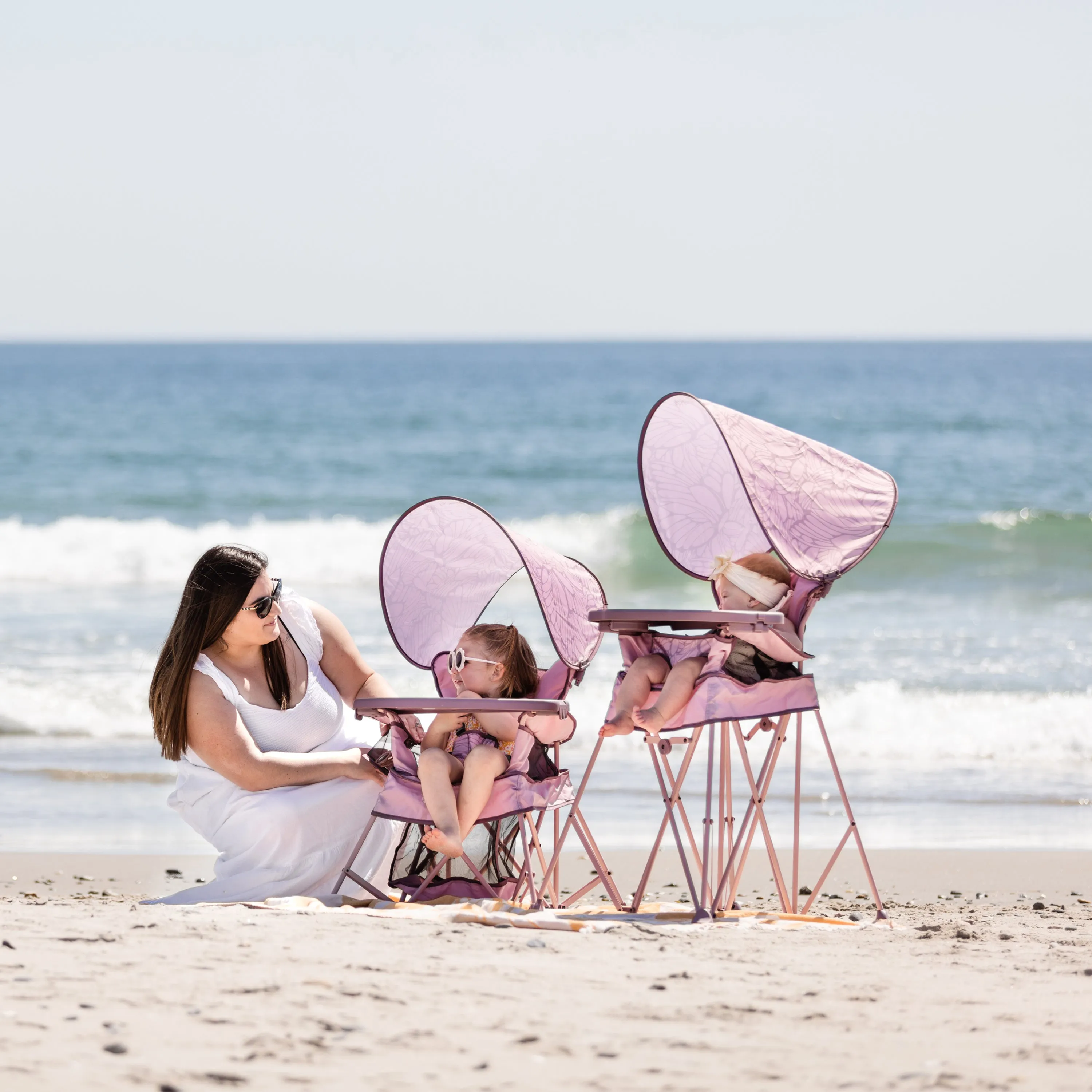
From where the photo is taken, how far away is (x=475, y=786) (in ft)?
12.3

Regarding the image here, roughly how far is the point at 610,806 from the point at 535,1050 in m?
3.36

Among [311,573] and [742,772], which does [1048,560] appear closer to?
[311,573]

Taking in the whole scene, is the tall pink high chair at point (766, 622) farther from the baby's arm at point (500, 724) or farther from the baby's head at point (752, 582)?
the baby's arm at point (500, 724)

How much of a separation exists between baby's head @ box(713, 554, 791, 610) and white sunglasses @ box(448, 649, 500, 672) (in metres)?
0.66

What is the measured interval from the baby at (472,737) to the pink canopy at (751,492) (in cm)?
67

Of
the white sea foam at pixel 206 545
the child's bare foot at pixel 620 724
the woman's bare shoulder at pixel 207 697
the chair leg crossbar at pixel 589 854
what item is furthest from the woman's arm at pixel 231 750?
the white sea foam at pixel 206 545

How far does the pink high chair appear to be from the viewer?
149 inches

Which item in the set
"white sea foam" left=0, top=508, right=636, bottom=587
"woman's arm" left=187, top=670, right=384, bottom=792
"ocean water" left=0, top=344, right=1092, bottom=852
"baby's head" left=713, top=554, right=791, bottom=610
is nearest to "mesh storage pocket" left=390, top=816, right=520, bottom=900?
"woman's arm" left=187, top=670, right=384, bottom=792

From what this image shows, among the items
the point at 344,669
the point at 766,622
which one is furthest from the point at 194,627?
the point at 766,622

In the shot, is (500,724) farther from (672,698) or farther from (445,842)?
(672,698)

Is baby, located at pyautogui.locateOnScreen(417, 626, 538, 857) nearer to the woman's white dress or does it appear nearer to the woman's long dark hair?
the woman's white dress

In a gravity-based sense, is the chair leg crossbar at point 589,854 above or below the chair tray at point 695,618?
below

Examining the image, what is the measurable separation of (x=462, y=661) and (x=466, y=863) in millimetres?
532

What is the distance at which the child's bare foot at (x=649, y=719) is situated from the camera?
3807 millimetres
